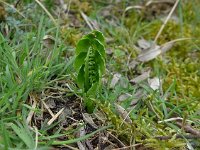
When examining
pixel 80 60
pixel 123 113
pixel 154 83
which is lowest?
pixel 154 83

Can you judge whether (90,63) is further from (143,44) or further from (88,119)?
(143,44)

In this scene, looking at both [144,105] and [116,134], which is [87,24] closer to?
[144,105]

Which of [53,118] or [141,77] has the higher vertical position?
[53,118]

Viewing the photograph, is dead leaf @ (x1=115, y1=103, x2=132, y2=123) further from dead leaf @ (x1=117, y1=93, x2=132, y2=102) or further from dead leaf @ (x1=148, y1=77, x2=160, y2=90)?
dead leaf @ (x1=148, y1=77, x2=160, y2=90)

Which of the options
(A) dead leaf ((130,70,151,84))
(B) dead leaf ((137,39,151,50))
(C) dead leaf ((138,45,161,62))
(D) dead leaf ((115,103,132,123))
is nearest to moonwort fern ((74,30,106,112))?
(D) dead leaf ((115,103,132,123))

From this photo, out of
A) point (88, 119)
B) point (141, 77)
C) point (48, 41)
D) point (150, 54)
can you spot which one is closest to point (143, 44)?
point (150, 54)
